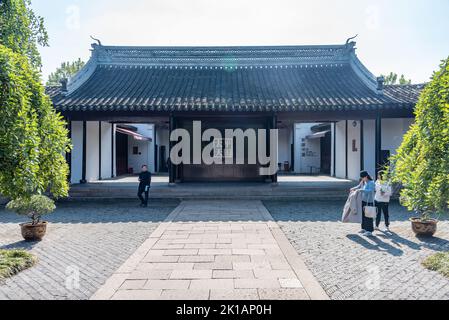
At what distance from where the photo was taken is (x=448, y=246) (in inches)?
219

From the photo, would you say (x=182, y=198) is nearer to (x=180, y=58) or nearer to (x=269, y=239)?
(x=269, y=239)

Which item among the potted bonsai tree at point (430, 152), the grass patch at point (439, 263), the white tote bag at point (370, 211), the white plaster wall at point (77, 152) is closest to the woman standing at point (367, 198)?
the white tote bag at point (370, 211)

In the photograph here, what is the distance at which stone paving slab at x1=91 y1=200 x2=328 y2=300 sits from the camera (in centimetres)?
362

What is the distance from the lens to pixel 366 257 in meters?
4.94

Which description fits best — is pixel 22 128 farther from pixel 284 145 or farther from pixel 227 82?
pixel 284 145

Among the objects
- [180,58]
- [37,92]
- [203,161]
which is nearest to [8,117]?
[37,92]

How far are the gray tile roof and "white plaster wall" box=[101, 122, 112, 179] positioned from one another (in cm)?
278

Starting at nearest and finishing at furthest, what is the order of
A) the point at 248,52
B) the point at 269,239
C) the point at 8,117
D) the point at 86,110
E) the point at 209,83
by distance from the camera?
the point at 8,117
the point at 269,239
the point at 86,110
the point at 209,83
the point at 248,52

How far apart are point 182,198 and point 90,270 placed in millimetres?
6587

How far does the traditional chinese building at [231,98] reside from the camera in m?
10.9

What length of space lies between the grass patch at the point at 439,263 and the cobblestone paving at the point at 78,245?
465 cm

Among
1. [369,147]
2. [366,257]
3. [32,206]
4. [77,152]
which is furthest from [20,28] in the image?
[369,147]

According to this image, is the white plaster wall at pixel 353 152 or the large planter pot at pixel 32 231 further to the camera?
the white plaster wall at pixel 353 152

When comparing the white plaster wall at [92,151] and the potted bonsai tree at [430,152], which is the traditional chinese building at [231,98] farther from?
the potted bonsai tree at [430,152]
